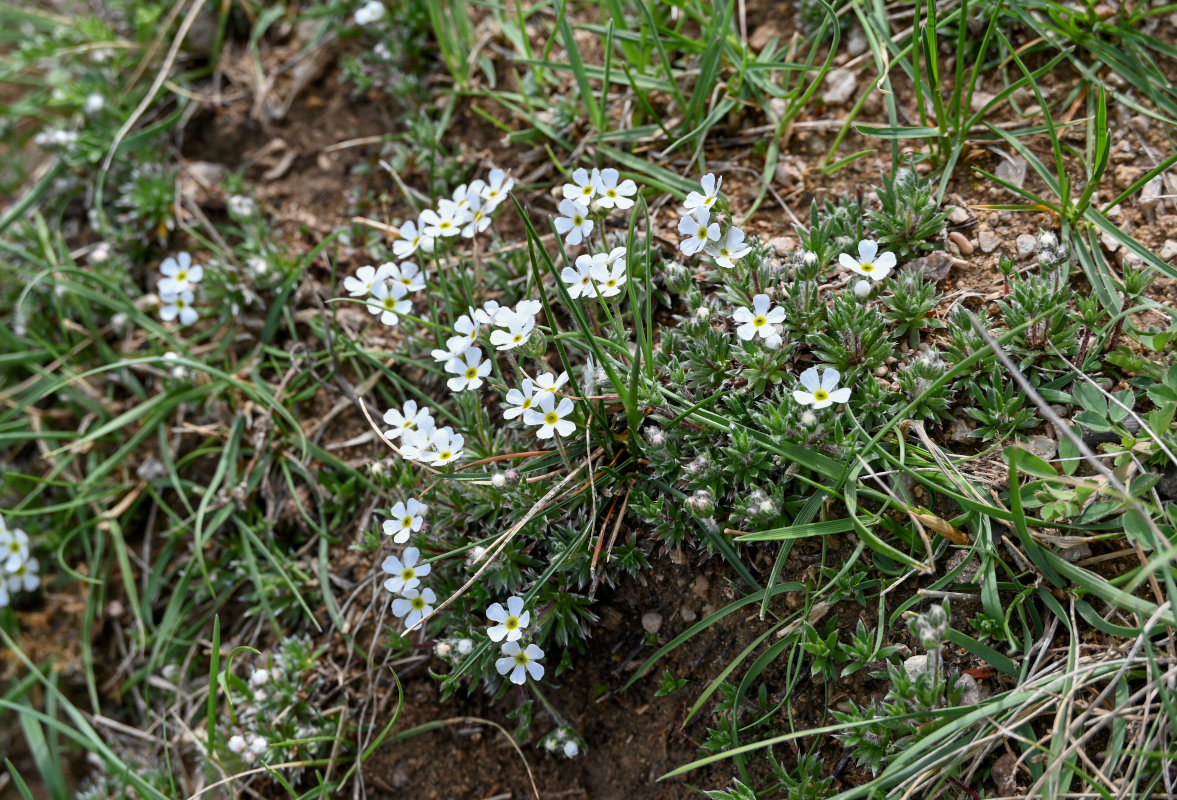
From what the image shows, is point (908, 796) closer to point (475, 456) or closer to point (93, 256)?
point (475, 456)

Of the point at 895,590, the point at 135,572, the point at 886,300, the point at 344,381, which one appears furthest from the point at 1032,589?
the point at 135,572

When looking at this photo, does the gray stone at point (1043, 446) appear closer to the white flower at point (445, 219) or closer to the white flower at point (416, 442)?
the white flower at point (416, 442)

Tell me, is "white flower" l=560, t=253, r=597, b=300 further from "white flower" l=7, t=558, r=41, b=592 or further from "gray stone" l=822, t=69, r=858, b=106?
"white flower" l=7, t=558, r=41, b=592

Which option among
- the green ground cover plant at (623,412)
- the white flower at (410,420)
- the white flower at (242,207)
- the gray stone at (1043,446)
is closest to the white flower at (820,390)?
the green ground cover plant at (623,412)

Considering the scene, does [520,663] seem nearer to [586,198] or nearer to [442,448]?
[442,448]

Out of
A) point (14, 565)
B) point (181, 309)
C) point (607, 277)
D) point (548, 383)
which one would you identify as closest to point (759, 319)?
point (607, 277)

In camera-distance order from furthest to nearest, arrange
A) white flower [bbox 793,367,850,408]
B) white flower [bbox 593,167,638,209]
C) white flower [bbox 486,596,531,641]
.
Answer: white flower [bbox 593,167,638,209] → white flower [bbox 486,596,531,641] → white flower [bbox 793,367,850,408]

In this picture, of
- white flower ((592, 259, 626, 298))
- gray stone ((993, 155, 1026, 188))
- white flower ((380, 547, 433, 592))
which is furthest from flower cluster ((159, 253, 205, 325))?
gray stone ((993, 155, 1026, 188))
